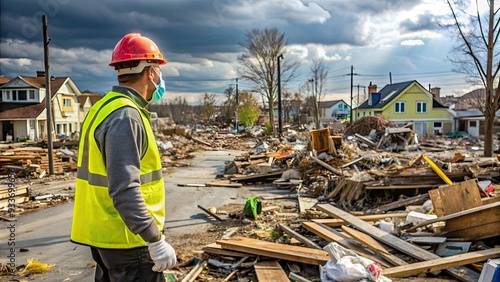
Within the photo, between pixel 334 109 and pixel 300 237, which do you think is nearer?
pixel 300 237

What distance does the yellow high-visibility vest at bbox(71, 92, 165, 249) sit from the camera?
259 centimetres

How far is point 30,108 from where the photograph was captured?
40.0 meters

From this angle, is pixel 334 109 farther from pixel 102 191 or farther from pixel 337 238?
pixel 102 191

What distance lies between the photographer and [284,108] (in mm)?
74812

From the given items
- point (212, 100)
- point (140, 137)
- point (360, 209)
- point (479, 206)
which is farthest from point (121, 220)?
point (212, 100)

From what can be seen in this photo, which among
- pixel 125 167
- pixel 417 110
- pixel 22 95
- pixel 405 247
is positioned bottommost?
pixel 405 247

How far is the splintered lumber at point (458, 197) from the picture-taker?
282 inches

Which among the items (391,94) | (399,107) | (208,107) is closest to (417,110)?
(399,107)

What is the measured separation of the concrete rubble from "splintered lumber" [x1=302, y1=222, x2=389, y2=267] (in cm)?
2

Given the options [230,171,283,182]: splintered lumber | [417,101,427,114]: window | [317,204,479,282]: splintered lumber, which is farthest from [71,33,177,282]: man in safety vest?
[417,101,427,114]: window

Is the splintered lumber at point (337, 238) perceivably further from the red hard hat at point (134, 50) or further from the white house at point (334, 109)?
the white house at point (334, 109)

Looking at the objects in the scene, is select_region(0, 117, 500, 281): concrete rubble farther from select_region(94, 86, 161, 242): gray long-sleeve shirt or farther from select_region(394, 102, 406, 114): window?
select_region(394, 102, 406, 114): window

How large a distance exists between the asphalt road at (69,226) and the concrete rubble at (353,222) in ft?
2.21

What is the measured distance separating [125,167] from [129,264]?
67 cm
